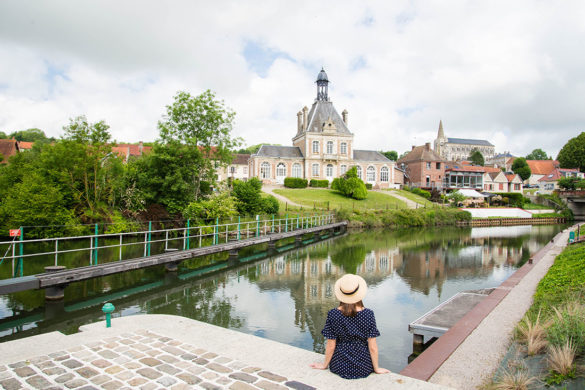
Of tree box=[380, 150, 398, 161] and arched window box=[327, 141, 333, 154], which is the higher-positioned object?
tree box=[380, 150, 398, 161]

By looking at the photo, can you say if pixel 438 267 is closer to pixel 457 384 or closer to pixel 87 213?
pixel 457 384

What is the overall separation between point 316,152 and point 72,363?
4549cm

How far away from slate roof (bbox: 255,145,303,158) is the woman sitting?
146 ft

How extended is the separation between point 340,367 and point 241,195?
23928 mm

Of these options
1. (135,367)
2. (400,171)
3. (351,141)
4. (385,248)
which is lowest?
(385,248)


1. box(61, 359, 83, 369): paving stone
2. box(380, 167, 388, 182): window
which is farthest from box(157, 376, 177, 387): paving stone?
box(380, 167, 388, 182): window

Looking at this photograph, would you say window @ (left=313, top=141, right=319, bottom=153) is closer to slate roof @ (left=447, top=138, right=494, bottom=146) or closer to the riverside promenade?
the riverside promenade

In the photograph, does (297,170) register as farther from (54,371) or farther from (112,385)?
(112,385)

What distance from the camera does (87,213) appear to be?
818 inches

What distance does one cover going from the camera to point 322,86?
166ft

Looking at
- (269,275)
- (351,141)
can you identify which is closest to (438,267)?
(269,275)

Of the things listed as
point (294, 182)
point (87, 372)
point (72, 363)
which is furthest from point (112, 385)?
point (294, 182)

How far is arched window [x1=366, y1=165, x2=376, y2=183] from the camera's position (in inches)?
2060

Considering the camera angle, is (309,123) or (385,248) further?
(309,123)
